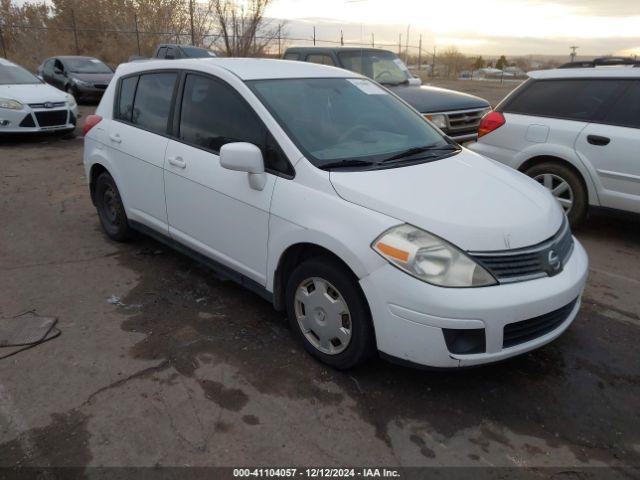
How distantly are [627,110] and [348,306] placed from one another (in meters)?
3.97

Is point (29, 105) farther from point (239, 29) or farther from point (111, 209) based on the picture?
point (239, 29)

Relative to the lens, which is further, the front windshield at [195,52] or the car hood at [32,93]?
the front windshield at [195,52]

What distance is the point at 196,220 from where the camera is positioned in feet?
12.9

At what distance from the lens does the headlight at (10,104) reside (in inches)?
390

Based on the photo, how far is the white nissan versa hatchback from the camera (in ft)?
8.87

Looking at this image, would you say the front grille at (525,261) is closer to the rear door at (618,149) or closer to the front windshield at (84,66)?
the rear door at (618,149)

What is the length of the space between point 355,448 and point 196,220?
2.09 metres

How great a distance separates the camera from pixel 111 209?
5.23 meters

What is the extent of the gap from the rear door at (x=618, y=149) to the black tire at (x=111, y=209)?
4.58m

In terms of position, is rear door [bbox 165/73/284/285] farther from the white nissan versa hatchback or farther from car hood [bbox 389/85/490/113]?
car hood [bbox 389/85/490/113]

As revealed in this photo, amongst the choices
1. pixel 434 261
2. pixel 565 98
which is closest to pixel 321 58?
pixel 565 98

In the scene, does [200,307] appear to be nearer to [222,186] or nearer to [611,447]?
[222,186]

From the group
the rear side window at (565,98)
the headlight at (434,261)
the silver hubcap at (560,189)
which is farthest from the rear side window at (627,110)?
the headlight at (434,261)

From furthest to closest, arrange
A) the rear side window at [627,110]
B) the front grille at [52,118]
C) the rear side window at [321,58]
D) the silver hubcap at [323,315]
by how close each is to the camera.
A: 1. the front grille at [52,118]
2. the rear side window at [321,58]
3. the rear side window at [627,110]
4. the silver hubcap at [323,315]
